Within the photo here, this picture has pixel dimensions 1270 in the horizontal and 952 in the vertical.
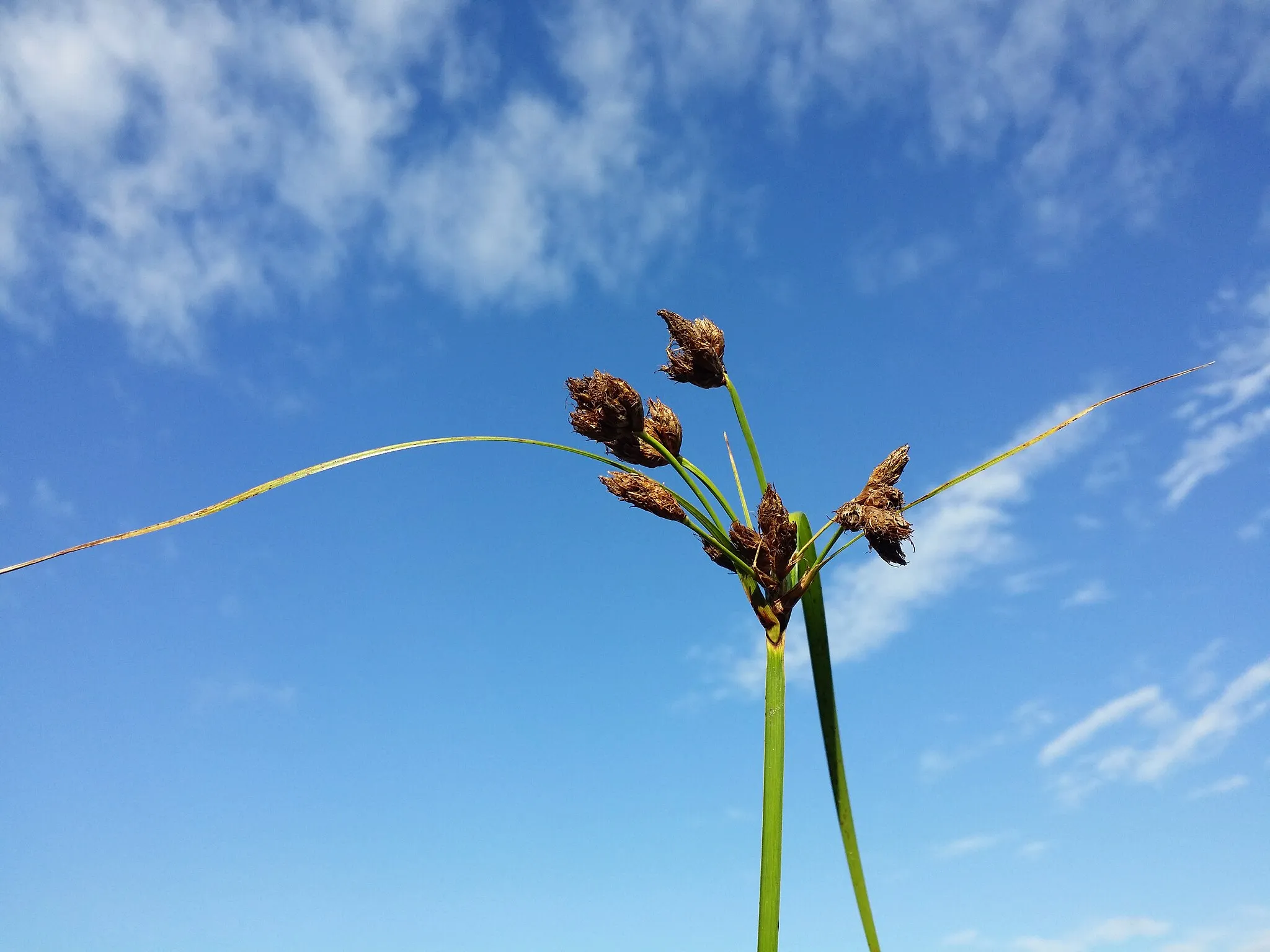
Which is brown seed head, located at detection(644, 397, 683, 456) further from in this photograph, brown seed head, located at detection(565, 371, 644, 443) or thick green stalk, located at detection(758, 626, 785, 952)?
thick green stalk, located at detection(758, 626, 785, 952)

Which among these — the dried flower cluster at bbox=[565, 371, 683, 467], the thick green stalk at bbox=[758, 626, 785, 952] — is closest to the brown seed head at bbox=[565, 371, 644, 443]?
the dried flower cluster at bbox=[565, 371, 683, 467]

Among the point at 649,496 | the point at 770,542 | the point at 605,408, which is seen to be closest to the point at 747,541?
the point at 770,542

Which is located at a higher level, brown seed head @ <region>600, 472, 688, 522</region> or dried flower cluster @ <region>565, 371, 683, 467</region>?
dried flower cluster @ <region>565, 371, 683, 467</region>

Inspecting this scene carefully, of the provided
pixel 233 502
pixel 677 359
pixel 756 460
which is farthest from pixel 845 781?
pixel 233 502

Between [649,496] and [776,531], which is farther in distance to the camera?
[649,496]

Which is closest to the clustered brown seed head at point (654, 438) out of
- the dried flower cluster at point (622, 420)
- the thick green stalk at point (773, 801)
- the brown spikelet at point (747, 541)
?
the dried flower cluster at point (622, 420)

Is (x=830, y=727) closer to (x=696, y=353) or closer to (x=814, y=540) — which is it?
(x=814, y=540)

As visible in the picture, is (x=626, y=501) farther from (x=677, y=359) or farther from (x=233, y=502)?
(x=233, y=502)
